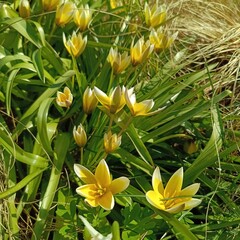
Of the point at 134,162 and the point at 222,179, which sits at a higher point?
the point at 134,162

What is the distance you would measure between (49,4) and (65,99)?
34cm

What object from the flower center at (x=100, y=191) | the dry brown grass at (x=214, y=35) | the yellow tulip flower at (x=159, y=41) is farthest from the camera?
the dry brown grass at (x=214, y=35)

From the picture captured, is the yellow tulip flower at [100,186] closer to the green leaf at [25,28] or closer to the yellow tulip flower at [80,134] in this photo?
the yellow tulip flower at [80,134]

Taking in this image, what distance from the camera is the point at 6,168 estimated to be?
4.92ft

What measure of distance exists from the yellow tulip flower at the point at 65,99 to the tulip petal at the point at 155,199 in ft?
1.16

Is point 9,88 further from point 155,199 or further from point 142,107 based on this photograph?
point 155,199

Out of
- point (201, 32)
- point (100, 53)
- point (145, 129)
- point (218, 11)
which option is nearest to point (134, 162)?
A: point (145, 129)

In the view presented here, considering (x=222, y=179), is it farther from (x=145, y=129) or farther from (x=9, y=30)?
(x=9, y=30)

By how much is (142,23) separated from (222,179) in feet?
2.03

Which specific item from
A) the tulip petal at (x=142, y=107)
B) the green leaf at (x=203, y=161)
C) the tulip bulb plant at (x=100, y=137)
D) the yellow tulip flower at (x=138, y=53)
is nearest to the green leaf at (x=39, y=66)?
the tulip bulb plant at (x=100, y=137)

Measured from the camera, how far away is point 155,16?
5.87ft

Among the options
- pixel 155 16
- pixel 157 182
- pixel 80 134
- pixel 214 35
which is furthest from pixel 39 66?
pixel 214 35

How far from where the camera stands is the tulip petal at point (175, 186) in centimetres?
125

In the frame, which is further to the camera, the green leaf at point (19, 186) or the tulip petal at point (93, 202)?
the green leaf at point (19, 186)
